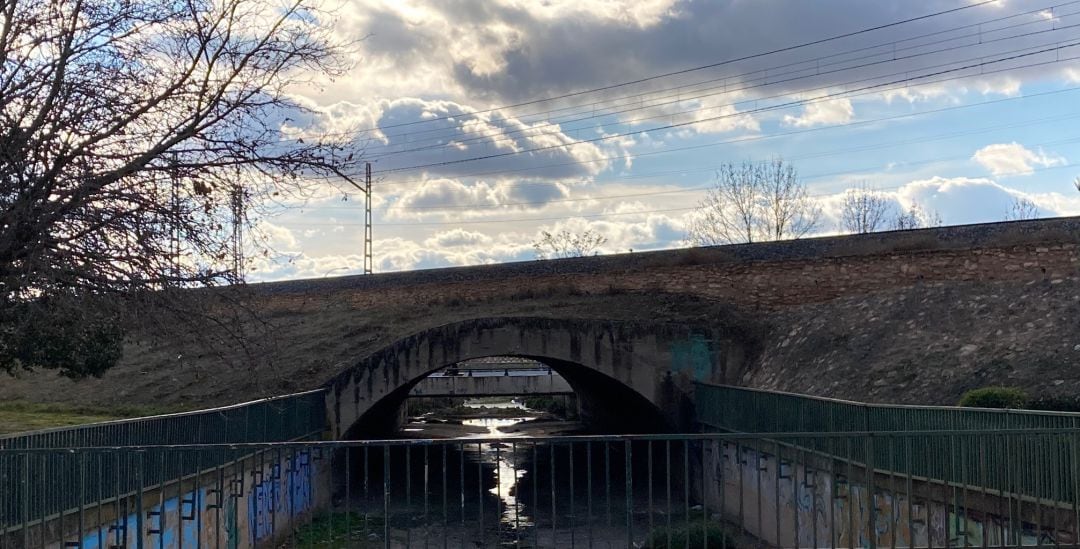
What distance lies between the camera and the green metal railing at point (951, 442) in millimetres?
9414

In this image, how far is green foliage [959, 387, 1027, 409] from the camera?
14.4 metres

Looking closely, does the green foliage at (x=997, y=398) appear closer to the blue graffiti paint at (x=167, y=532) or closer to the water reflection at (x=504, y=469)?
the water reflection at (x=504, y=469)

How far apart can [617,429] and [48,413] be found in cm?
1884

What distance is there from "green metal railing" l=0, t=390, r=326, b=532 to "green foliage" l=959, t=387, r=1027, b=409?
10.4 meters

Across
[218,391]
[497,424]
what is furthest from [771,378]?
[497,424]

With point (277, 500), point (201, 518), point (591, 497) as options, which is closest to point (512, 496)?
point (277, 500)

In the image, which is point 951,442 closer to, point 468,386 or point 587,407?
point 468,386

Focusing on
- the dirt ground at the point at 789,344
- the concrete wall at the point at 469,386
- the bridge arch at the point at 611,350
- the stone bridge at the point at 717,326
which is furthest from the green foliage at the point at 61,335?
the concrete wall at the point at 469,386

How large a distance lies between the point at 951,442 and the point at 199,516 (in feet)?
27.1

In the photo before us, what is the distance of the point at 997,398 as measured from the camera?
14594 mm

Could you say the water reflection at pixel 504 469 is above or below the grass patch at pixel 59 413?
below

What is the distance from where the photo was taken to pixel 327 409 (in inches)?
987

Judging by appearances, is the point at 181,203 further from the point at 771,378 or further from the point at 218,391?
the point at 218,391

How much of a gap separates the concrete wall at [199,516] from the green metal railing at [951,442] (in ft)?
17.8
